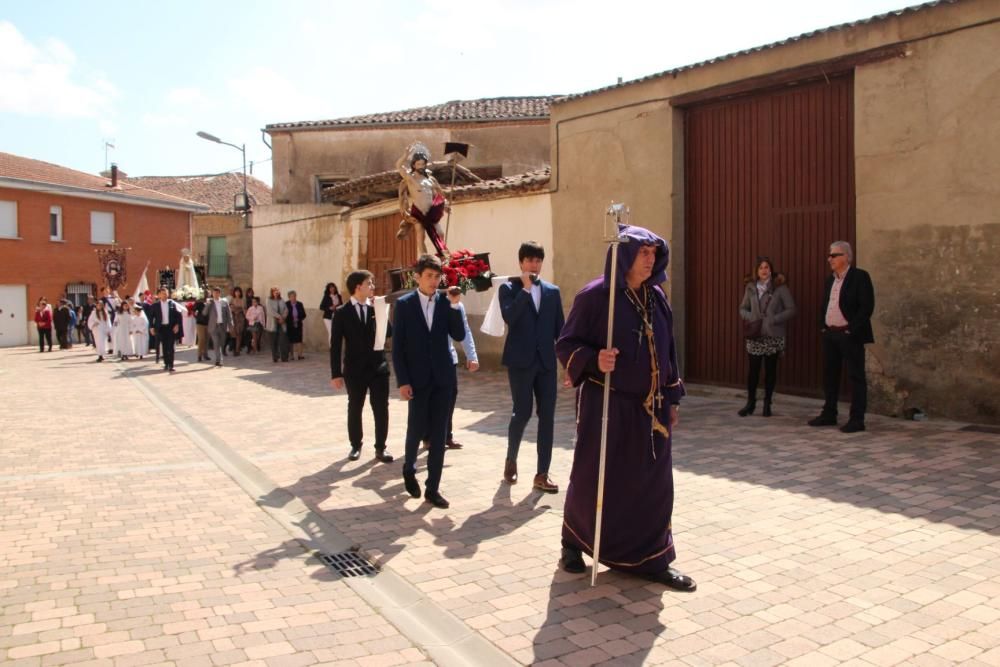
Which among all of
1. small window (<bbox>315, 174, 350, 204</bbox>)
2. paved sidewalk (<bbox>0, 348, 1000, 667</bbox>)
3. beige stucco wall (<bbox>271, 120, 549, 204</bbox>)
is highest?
beige stucco wall (<bbox>271, 120, 549, 204</bbox>)

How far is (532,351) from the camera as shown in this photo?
636 centimetres

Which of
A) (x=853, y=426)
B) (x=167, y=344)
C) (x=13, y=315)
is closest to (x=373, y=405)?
(x=853, y=426)

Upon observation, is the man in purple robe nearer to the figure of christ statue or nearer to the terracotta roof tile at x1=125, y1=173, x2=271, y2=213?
the figure of christ statue

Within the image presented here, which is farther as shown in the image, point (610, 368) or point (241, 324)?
point (241, 324)

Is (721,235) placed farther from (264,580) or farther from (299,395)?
(264,580)

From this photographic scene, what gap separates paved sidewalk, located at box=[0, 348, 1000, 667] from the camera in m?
3.64

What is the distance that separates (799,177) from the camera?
32.6ft

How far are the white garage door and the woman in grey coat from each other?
1198 inches

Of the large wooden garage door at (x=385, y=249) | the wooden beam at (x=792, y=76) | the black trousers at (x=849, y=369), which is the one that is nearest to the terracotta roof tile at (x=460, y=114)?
the large wooden garage door at (x=385, y=249)

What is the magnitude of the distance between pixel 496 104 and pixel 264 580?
2236cm

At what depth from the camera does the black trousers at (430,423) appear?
598cm

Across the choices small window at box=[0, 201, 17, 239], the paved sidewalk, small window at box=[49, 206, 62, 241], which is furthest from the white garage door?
the paved sidewalk

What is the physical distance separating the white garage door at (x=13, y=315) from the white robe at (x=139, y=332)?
497 inches


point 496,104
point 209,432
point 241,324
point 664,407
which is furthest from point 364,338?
point 496,104
